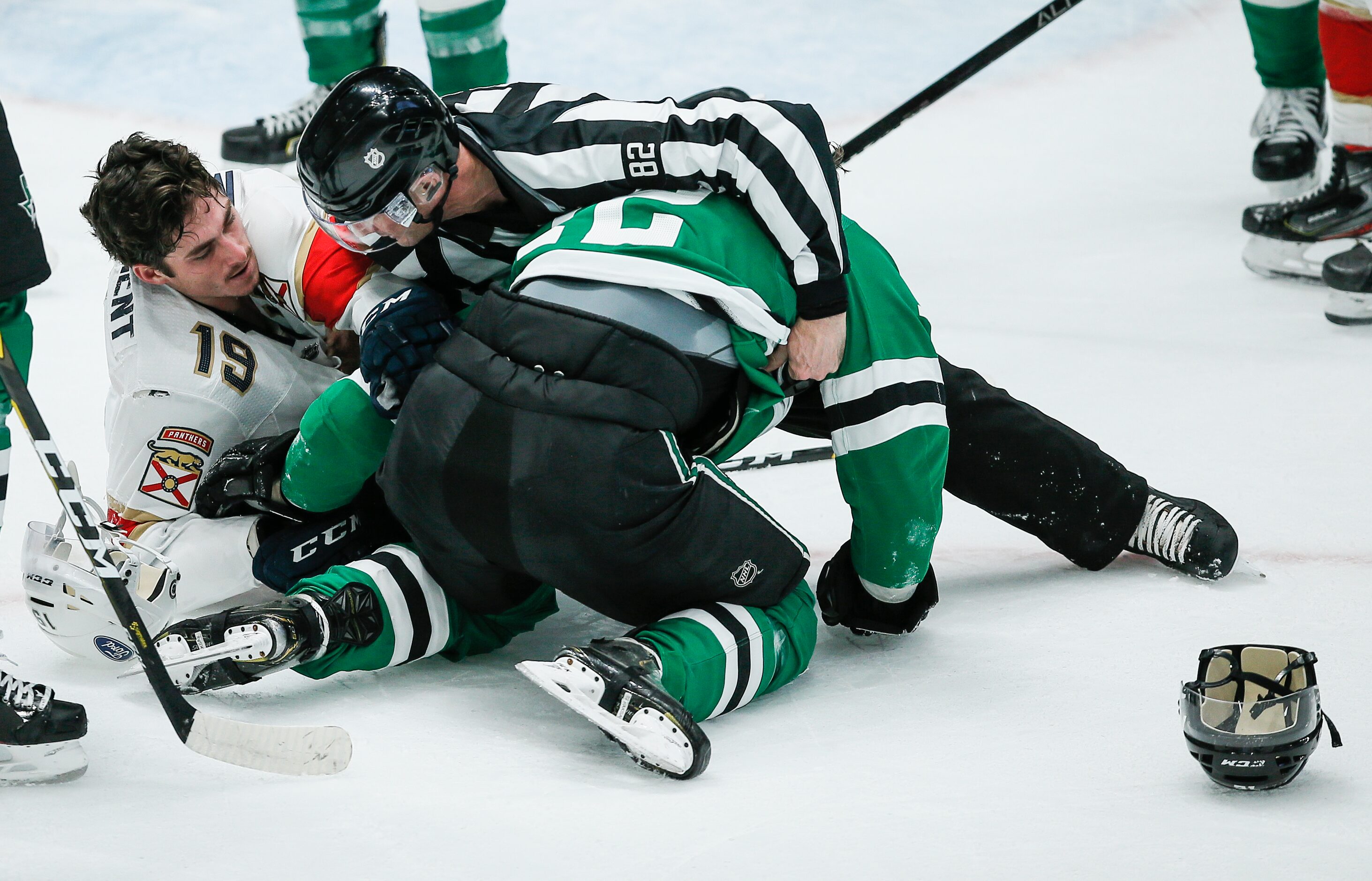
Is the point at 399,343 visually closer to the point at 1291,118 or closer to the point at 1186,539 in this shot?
the point at 1186,539

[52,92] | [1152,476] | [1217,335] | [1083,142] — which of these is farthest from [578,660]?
[52,92]

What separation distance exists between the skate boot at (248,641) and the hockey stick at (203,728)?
0.13 metres

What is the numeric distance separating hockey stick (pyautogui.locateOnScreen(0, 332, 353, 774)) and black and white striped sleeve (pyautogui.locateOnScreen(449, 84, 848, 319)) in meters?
0.58

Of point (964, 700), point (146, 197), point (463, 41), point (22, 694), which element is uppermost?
point (463, 41)

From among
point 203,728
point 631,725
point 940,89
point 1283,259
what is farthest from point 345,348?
point 1283,259

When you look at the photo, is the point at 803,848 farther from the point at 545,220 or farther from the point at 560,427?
the point at 545,220

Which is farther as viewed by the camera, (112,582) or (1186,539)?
(1186,539)

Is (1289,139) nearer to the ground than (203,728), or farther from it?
farther from it

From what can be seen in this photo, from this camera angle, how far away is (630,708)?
4.47 ft

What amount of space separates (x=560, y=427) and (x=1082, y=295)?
2278mm

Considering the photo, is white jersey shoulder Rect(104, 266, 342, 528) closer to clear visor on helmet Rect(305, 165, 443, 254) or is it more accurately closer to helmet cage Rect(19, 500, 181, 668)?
helmet cage Rect(19, 500, 181, 668)

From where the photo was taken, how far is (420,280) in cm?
177

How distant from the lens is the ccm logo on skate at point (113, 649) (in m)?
1.68

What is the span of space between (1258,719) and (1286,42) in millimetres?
2636
